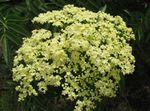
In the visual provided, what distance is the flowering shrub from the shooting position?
90.1 inches

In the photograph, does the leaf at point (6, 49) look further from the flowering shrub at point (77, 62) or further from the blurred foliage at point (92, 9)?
the flowering shrub at point (77, 62)

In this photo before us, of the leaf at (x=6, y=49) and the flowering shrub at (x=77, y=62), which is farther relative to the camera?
the leaf at (x=6, y=49)

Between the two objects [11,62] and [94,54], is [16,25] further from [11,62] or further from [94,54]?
[94,54]

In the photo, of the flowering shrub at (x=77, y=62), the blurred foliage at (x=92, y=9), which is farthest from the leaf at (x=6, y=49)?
the flowering shrub at (x=77, y=62)

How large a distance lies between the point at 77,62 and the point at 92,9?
88 cm

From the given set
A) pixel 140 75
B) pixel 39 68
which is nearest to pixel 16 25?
pixel 39 68

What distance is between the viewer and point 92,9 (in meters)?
3.13

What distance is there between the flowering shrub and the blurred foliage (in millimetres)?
345

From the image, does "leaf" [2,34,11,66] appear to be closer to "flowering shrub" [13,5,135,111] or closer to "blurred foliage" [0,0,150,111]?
"blurred foliage" [0,0,150,111]

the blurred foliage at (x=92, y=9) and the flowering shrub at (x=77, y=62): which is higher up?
the blurred foliage at (x=92, y=9)

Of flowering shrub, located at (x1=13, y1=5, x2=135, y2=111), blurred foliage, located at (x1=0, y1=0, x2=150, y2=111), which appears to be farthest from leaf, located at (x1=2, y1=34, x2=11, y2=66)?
flowering shrub, located at (x1=13, y1=5, x2=135, y2=111)

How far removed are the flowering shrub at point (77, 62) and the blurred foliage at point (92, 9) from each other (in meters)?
0.34

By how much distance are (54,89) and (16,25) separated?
53 centimetres

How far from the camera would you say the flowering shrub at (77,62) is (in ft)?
7.51
